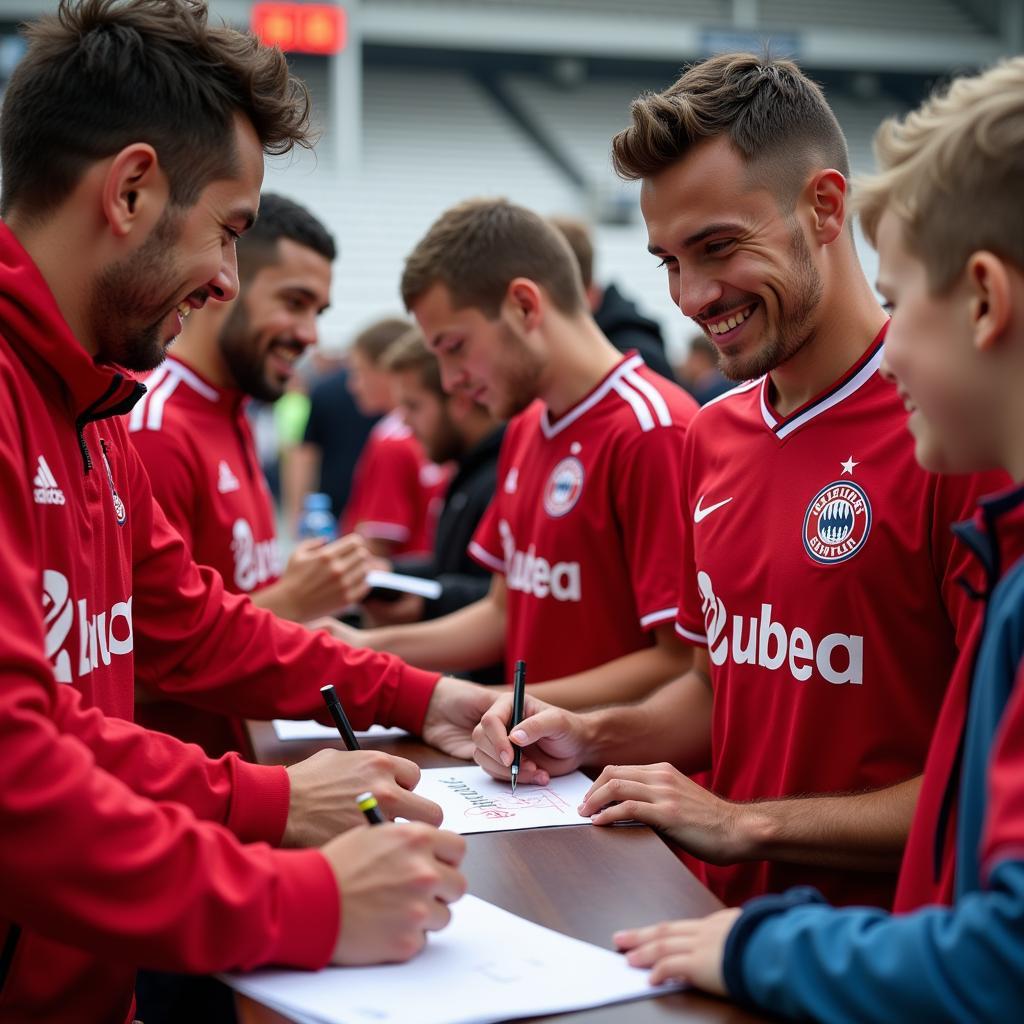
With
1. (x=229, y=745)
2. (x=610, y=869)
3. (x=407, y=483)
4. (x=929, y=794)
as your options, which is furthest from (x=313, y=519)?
(x=929, y=794)

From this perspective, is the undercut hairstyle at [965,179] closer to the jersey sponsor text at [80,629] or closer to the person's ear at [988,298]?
the person's ear at [988,298]

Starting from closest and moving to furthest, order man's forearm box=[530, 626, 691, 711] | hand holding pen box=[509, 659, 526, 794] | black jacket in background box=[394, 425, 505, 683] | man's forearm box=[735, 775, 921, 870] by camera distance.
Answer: man's forearm box=[735, 775, 921, 870] → hand holding pen box=[509, 659, 526, 794] → man's forearm box=[530, 626, 691, 711] → black jacket in background box=[394, 425, 505, 683]

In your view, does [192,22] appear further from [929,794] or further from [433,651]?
[433,651]

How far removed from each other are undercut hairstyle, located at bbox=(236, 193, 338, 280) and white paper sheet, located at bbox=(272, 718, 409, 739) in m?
1.47

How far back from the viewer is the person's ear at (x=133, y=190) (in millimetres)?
1418

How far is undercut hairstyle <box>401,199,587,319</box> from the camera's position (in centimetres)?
281

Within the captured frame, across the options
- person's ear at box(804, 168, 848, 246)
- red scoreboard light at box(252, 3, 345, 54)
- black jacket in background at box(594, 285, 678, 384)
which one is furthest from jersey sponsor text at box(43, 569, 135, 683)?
red scoreboard light at box(252, 3, 345, 54)

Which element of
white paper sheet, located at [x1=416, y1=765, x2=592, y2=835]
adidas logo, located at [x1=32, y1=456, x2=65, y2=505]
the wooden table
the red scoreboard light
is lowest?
white paper sheet, located at [x1=416, y1=765, x2=592, y2=835]

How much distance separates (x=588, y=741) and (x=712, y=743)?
0.24 metres

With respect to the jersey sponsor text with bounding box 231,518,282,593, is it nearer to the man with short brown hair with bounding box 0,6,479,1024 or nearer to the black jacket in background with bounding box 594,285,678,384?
the man with short brown hair with bounding box 0,6,479,1024

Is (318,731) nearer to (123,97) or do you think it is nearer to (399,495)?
(123,97)

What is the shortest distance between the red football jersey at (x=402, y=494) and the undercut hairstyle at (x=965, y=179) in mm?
4398

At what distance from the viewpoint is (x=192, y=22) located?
62.2 inches

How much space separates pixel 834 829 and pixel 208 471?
6.10ft
